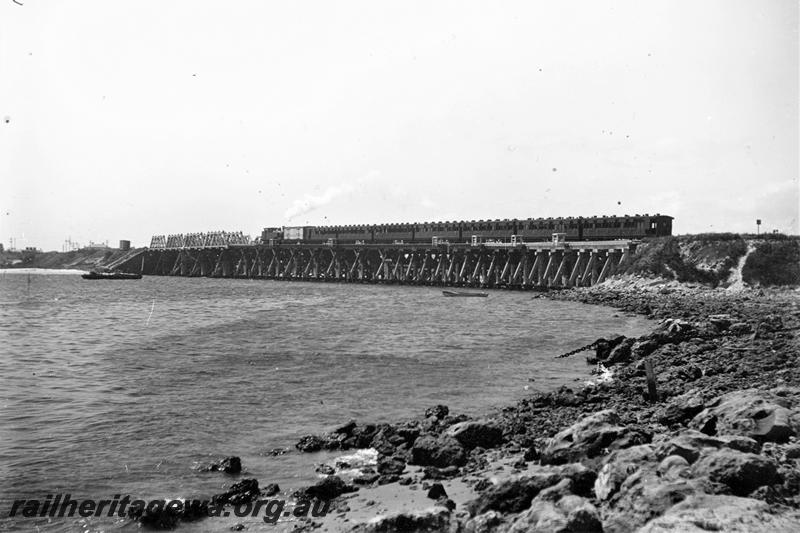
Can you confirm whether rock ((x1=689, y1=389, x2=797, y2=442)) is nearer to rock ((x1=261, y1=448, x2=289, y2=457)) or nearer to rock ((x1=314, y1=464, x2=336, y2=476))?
rock ((x1=314, y1=464, x2=336, y2=476))

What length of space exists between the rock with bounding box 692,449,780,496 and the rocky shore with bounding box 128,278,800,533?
13mm

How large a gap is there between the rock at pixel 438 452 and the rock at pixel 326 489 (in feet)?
4.89

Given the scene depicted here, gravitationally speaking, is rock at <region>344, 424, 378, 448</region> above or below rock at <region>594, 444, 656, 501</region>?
below

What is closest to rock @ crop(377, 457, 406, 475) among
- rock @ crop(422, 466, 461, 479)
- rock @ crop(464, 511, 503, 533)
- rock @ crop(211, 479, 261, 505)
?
rock @ crop(422, 466, 461, 479)

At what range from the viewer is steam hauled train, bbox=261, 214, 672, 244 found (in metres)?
64.9

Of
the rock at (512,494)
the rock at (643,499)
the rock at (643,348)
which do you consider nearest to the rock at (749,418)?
the rock at (643,499)

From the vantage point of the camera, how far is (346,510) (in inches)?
329

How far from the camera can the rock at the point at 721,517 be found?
5.31 metres

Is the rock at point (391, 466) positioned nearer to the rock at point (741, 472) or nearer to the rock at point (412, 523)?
the rock at point (412, 523)

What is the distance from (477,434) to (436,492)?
2.70 meters

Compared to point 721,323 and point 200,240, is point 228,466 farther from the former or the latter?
point 200,240

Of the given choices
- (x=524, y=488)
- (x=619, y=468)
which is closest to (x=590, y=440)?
(x=619, y=468)

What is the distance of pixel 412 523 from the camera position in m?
6.89

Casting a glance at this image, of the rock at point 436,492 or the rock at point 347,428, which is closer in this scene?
the rock at point 436,492
